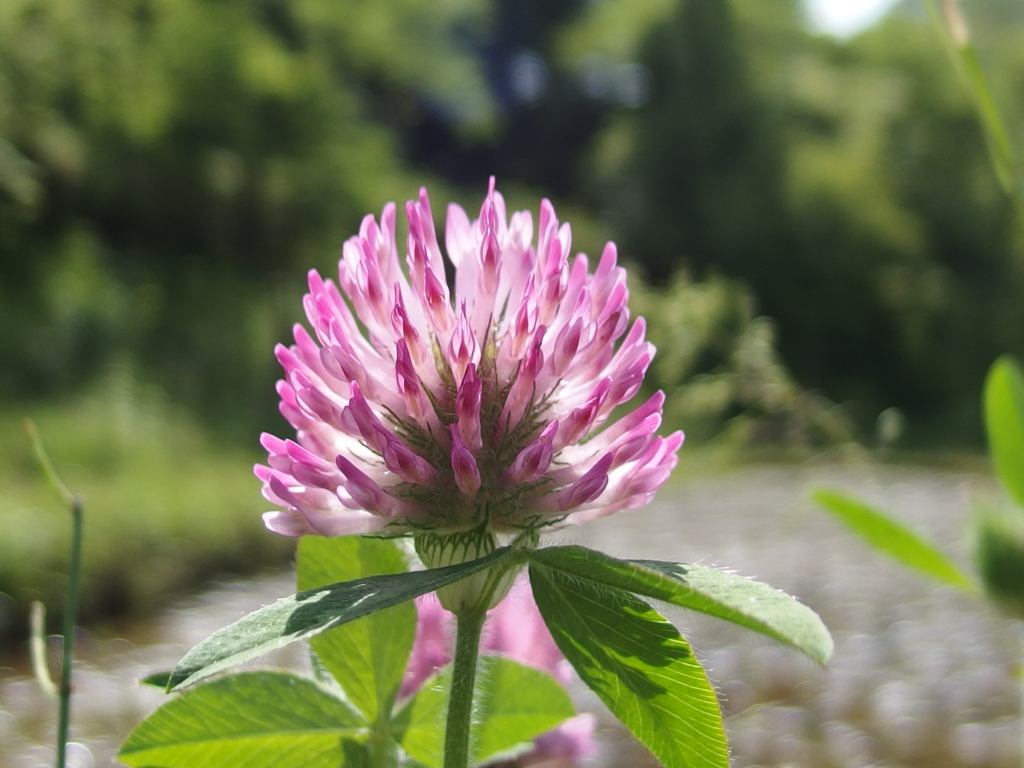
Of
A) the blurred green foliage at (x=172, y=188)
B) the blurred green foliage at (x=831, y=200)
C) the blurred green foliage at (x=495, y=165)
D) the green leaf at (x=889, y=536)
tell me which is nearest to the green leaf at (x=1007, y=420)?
the green leaf at (x=889, y=536)

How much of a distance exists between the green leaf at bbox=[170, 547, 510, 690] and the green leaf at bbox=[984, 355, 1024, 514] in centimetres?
31

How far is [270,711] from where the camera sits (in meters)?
0.26

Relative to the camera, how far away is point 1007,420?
0.44 meters

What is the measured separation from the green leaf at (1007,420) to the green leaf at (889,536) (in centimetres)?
5

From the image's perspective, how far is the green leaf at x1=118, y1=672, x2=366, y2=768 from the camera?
25 centimetres

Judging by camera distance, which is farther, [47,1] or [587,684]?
[47,1]

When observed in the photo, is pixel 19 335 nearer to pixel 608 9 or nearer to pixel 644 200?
pixel 644 200

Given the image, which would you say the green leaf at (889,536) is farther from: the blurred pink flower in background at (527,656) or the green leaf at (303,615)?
the green leaf at (303,615)

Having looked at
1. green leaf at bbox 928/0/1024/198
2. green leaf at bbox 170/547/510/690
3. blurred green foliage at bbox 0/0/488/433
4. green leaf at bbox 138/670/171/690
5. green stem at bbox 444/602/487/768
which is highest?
blurred green foliage at bbox 0/0/488/433

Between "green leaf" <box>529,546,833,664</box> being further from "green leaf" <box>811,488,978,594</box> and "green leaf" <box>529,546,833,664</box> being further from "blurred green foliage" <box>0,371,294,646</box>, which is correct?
"blurred green foliage" <box>0,371,294,646</box>

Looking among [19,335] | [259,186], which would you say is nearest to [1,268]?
[19,335]

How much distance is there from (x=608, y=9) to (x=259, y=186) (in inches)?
258

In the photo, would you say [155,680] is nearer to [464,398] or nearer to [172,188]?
[464,398]

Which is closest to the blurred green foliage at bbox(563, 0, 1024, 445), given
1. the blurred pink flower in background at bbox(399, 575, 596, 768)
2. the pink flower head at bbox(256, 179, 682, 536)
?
the blurred pink flower in background at bbox(399, 575, 596, 768)
